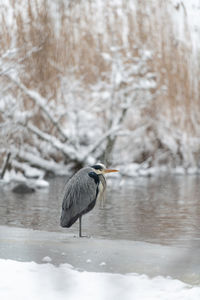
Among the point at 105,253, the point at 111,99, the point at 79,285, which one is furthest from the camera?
the point at 111,99

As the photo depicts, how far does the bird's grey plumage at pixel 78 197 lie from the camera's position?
23.7ft

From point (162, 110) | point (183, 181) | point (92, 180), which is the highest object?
point (92, 180)

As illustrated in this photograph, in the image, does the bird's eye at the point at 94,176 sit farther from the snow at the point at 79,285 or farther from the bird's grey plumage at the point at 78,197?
the snow at the point at 79,285

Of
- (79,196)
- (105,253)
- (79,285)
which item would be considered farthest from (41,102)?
(79,285)

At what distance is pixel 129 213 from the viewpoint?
10352mm

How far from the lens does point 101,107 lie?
19.3m

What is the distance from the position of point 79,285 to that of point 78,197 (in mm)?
2297

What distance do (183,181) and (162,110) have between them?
272 cm

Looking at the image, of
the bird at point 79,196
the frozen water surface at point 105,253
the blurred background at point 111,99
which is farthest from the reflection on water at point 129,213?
the blurred background at point 111,99

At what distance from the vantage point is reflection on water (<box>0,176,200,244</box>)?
8.12m

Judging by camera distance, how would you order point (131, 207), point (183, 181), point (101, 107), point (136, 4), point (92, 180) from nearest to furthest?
1. point (92, 180)
2. point (131, 207)
3. point (136, 4)
4. point (183, 181)
5. point (101, 107)

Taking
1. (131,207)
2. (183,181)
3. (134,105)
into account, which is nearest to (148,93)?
(134,105)

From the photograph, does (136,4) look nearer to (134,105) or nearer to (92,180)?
(134,105)

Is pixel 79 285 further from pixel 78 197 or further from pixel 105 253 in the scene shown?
pixel 78 197
